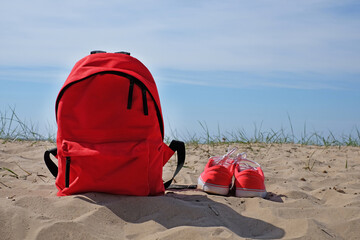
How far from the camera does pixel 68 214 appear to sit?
105 inches

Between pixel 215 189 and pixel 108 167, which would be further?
pixel 215 189

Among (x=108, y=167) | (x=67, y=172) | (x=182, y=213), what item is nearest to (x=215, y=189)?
(x=182, y=213)

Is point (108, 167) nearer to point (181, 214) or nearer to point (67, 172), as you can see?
point (67, 172)

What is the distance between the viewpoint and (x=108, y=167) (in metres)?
2.91

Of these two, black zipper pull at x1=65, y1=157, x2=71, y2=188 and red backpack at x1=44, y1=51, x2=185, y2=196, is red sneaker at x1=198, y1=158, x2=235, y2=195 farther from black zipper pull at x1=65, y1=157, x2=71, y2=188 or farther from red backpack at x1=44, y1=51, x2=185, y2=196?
black zipper pull at x1=65, y1=157, x2=71, y2=188

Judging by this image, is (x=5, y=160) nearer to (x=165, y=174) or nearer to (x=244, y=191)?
(x=165, y=174)

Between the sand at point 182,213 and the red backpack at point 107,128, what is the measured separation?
0.15 metres

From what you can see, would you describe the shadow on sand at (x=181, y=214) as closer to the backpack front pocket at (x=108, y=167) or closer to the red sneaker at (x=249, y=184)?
the backpack front pocket at (x=108, y=167)

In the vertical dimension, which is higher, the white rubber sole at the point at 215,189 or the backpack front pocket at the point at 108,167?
the backpack front pocket at the point at 108,167

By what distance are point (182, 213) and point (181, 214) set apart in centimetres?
2

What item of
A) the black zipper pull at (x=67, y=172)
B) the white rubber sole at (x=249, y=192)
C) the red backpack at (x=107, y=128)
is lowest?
the white rubber sole at (x=249, y=192)

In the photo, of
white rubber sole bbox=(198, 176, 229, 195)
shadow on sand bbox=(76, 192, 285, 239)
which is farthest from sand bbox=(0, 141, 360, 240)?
white rubber sole bbox=(198, 176, 229, 195)

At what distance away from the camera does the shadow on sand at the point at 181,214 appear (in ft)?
8.70

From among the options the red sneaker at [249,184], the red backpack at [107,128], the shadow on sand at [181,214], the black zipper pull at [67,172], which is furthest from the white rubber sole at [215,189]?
the black zipper pull at [67,172]
